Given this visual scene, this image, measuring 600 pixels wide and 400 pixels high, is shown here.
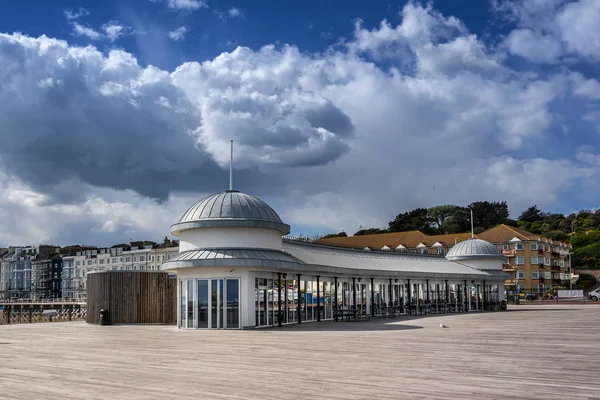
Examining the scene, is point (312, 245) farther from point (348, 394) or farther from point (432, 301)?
point (348, 394)

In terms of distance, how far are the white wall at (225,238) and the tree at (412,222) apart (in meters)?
101

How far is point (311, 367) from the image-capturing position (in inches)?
476

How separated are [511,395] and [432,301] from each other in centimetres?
3337

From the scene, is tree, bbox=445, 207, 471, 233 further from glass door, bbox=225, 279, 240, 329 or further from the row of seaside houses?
glass door, bbox=225, 279, 240, 329

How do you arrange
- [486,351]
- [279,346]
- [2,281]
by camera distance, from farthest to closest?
[2,281], [279,346], [486,351]

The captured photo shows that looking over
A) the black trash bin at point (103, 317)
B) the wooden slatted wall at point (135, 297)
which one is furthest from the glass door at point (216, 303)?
the black trash bin at point (103, 317)

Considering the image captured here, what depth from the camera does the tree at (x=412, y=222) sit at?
413 feet

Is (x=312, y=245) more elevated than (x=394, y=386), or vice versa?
(x=312, y=245)

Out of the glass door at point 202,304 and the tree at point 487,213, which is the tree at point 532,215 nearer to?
the tree at point 487,213

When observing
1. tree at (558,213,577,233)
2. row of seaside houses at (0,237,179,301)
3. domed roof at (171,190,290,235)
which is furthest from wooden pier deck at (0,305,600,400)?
tree at (558,213,577,233)

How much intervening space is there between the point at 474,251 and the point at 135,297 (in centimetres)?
2721

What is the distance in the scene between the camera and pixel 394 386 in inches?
383

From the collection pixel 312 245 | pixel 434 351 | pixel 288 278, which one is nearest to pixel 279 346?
pixel 434 351

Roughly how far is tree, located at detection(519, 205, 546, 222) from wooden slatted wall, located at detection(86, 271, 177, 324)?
115 meters
